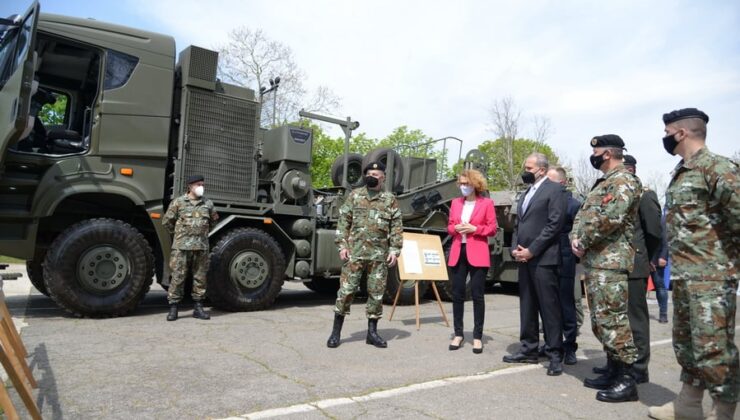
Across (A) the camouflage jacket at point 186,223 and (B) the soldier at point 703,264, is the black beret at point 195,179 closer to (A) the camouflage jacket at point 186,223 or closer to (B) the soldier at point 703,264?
(A) the camouflage jacket at point 186,223

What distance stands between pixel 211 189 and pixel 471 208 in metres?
3.75

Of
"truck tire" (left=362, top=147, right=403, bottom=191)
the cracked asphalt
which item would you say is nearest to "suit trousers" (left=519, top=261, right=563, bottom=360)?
the cracked asphalt

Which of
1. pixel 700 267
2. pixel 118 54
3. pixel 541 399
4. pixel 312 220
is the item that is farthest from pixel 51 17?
pixel 700 267

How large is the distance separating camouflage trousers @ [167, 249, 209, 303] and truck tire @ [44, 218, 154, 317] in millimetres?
313

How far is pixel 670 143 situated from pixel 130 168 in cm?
591

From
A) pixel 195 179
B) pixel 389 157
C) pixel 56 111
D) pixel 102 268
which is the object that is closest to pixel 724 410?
pixel 195 179

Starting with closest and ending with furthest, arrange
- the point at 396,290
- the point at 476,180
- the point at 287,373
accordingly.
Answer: the point at 287,373 < the point at 476,180 < the point at 396,290

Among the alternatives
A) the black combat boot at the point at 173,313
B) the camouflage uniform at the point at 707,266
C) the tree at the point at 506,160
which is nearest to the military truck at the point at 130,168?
the black combat boot at the point at 173,313

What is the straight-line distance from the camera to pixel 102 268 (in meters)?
6.56

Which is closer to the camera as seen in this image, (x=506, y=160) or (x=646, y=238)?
(x=646, y=238)

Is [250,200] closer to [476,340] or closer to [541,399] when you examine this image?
[476,340]

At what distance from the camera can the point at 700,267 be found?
3.28m

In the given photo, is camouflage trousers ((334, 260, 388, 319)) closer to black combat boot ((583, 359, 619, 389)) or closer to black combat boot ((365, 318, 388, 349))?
black combat boot ((365, 318, 388, 349))

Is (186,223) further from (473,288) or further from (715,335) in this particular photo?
(715,335)
